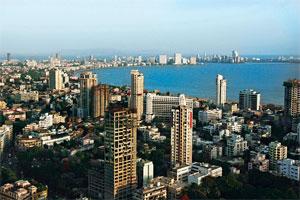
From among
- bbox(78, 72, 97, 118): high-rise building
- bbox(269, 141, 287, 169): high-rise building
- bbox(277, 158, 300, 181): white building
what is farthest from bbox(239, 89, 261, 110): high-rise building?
bbox(277, 158, 300, 181): white building

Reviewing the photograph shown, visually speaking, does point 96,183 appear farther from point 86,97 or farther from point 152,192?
point 86,97

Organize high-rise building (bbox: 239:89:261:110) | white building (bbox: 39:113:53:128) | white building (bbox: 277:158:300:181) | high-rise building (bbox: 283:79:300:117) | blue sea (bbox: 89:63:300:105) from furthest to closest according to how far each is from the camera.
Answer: blue sea (bbox: 89:63:300:105)
high-rise building (bbox: 239:89:261:110)
white building (bbox: 39:113:53:128)
high-rise building (bbox: 283:79:300:117)
white building (bbox: 277:158:300:181)

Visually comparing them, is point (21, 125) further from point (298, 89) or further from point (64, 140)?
point (298, 89)

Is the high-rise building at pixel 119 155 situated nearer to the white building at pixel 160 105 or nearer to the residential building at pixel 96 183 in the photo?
the residential building at pixel 96 183

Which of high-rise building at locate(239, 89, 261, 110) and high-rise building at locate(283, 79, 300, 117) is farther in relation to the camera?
high-rise building at locate(239, 89, 261, 110)

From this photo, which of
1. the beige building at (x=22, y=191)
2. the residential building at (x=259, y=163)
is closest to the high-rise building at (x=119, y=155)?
the beige building at (x=22, y=191)

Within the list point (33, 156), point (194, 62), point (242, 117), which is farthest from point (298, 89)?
point (194, 62)

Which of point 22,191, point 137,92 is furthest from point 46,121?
point 22,191

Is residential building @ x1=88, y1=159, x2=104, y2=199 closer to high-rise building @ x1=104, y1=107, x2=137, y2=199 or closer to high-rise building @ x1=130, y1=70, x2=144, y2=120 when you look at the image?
high-rise building @ x1=104, y1=107, x2=137, y2=199
